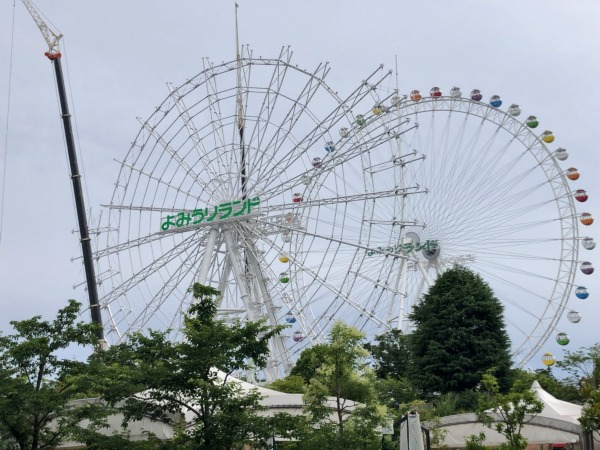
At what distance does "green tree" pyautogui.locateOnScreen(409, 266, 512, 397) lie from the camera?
39406 millimetres

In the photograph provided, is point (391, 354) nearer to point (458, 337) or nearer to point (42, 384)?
point (458, 337)

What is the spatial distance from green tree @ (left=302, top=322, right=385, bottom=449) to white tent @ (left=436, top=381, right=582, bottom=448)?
4.21 meters

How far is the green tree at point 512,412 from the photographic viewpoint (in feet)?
89.9

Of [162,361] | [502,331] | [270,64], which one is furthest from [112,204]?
[162,361]

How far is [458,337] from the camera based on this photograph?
1567 inches

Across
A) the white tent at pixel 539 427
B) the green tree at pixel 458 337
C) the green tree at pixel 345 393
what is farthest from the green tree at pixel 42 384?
the green tree at pixel 458 337

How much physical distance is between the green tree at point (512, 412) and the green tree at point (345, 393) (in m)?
3.91

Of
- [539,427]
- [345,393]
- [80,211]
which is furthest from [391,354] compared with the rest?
[345,393]

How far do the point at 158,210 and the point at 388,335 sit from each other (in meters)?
14.4

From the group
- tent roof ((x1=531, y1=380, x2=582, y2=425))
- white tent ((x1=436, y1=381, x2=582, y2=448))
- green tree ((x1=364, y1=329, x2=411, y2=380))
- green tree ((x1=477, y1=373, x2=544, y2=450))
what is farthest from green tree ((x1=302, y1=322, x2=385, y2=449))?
green tree ((x1=364, y1=329, x2=411, y2=380))

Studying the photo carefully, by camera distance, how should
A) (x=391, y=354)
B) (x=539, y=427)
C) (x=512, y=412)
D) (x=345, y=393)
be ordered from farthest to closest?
(x=391, y=354) → (x=539, y=427) → (x=512, y=412) → (x=345, y=393)

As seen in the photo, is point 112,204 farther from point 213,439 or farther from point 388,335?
point 213,439

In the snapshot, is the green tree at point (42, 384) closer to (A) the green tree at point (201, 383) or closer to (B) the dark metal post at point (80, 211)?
(A) the green tree at point (201, 383)

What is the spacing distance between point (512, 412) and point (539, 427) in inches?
54.8
